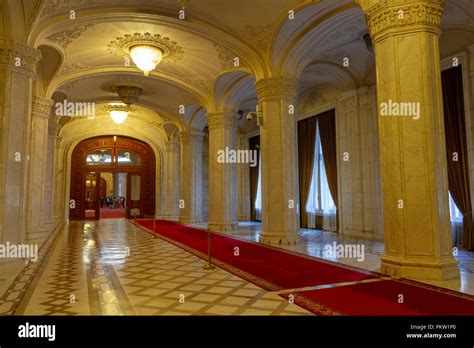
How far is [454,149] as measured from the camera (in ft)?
24.6

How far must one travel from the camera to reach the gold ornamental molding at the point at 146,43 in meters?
8.30

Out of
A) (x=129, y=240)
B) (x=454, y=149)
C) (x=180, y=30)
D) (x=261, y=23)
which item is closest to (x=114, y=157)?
(x=129, y=240)

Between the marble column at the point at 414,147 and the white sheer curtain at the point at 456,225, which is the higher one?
the marble column at the point at 414,147

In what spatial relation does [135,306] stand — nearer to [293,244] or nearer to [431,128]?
[431,128]

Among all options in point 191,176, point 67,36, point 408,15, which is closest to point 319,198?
point 191,176

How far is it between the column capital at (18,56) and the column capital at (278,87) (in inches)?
183

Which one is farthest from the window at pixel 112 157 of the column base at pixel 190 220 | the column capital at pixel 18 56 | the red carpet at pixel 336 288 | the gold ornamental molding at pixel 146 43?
the red carpet at pixel 336 288

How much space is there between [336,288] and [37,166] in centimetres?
844

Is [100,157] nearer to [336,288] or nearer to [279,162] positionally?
[279,162]

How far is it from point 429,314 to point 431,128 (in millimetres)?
2418

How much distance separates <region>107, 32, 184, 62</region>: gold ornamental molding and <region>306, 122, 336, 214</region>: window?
17.9ft

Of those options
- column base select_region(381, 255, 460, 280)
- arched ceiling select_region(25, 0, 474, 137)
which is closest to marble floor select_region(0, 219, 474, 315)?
column base select_region(381, 255, 460, 280)

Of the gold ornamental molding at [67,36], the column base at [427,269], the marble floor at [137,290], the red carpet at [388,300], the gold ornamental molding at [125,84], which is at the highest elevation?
the gold ornamental molding at [125,84]

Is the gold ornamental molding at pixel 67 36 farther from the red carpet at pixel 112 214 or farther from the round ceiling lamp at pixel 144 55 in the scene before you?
the red carpet at pixel 112 214
